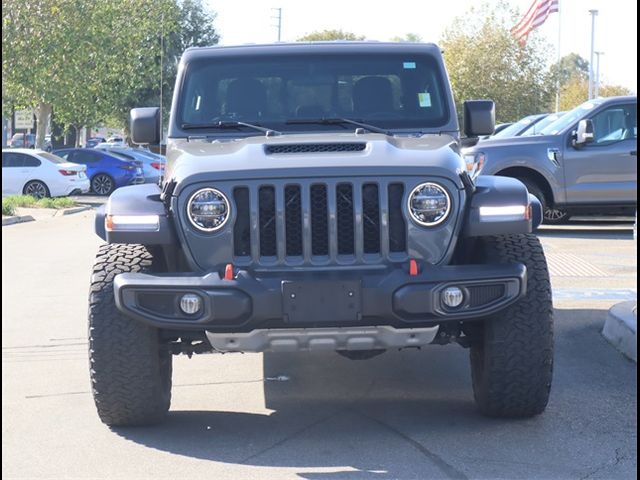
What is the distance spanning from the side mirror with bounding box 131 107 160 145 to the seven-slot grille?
67.3 inches

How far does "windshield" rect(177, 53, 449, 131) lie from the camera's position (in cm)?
699

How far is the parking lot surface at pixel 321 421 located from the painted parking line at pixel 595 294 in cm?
119

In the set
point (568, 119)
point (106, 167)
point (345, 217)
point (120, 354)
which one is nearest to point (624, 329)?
point (345, 217)

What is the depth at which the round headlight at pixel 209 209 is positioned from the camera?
559 centimetres

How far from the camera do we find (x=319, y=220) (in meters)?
5.60

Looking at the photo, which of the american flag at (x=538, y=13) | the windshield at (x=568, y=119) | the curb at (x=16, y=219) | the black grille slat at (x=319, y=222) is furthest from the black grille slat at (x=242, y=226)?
the american flag at (x=538, y=13)

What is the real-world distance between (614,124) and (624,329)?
29.8ft

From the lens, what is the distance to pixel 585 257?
45.1 ft

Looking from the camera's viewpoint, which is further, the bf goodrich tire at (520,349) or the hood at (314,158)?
the bf goodrich tire at (520,349)

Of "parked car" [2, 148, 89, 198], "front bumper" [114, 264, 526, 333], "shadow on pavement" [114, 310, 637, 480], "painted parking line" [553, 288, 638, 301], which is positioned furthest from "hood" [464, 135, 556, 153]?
"parked car" [2, 148, 89, 198]

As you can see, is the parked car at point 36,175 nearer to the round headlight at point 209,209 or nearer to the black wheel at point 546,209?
the black wheel at point 546,209

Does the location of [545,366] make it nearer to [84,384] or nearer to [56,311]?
[84,384]

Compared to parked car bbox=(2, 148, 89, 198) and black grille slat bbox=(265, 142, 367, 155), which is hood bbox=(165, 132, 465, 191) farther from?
parked car bbox=(2, 148, 89, 198)

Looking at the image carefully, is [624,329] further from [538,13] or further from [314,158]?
[538,13]
